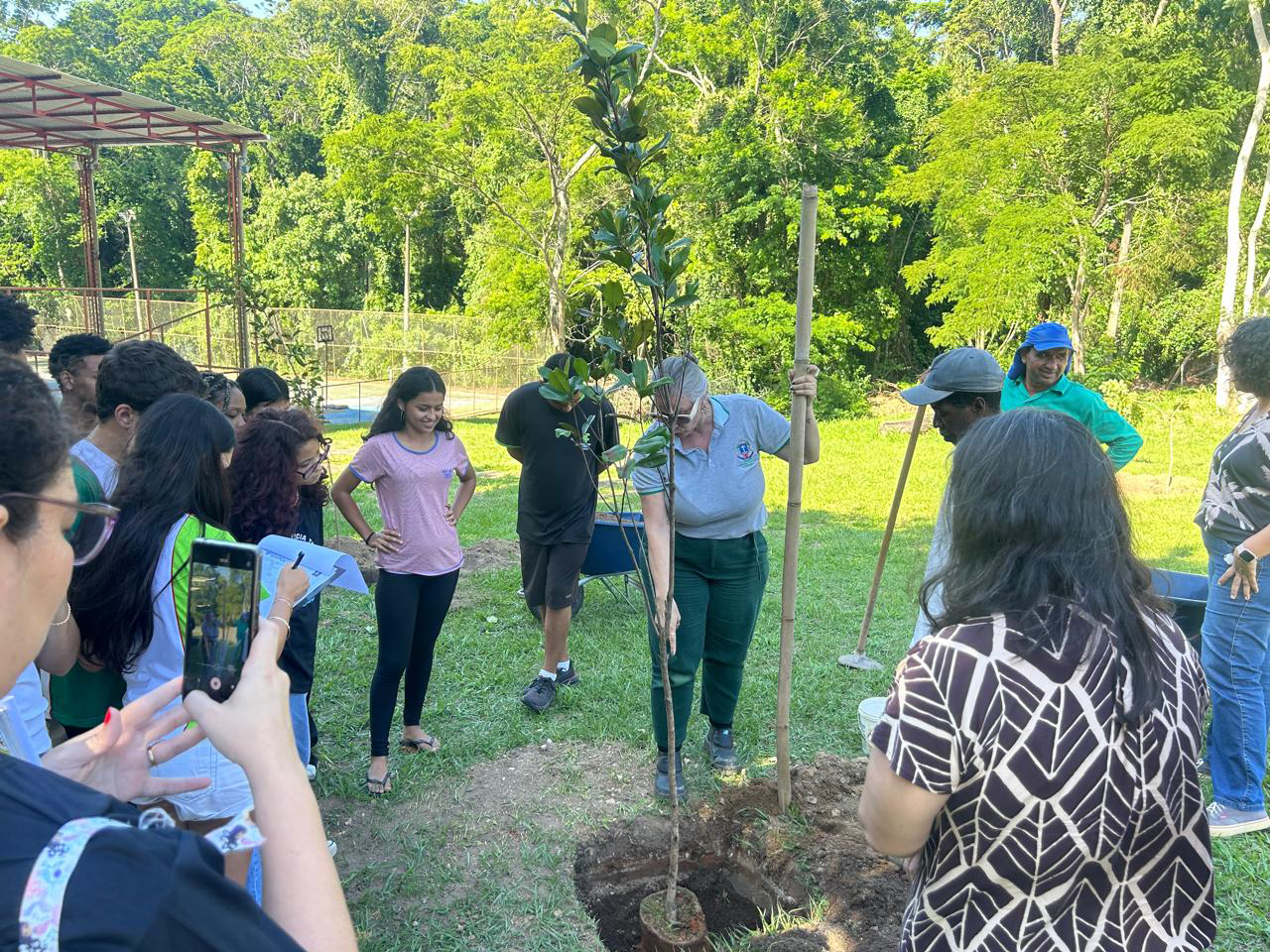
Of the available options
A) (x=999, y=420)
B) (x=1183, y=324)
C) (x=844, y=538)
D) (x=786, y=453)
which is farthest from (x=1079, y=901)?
(x=1183, y=324)

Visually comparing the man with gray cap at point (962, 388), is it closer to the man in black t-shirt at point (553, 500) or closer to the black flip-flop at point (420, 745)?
the man in black t-shirt at point (553, 500)

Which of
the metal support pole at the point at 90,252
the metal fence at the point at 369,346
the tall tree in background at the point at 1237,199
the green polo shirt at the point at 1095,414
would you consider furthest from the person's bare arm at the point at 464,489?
the tall tree in background at the point at 1237,199

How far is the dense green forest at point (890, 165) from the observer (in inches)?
658

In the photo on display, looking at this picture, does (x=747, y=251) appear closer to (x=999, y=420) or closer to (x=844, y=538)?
(x=844, y=538)

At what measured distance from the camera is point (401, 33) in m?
36.7

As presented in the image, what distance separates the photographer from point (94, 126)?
39.1ft

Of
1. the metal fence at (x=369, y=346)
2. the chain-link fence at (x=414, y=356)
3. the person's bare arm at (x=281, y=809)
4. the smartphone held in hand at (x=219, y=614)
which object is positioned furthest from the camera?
the metal fence at (x=369, y=346)

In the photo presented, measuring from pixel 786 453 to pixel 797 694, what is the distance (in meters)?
1.68

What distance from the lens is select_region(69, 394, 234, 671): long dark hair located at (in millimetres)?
2221

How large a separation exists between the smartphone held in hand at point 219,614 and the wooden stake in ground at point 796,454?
2152mm

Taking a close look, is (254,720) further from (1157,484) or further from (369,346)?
(369,346)

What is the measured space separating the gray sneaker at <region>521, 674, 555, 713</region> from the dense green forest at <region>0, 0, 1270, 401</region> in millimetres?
8174

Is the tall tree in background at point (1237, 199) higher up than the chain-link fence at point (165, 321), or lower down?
higher up

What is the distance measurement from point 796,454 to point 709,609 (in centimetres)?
84
